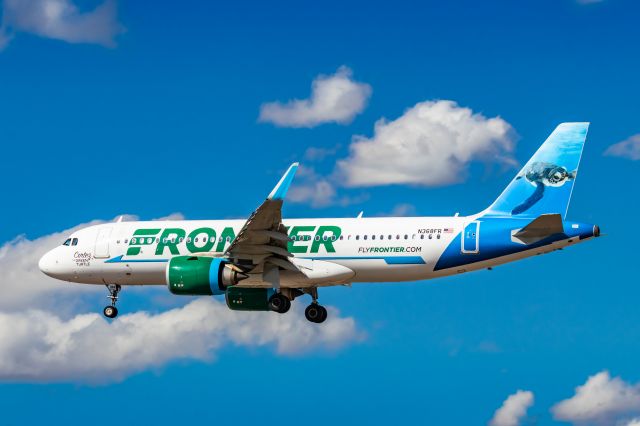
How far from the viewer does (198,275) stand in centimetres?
4188

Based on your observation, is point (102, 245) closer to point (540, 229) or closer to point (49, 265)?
point (49, 265)

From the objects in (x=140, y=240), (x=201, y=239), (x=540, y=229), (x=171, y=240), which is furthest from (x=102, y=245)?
(x=540, y=229)

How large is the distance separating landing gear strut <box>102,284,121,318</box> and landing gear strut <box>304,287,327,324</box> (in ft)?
28.4

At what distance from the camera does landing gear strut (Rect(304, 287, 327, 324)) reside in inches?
1823

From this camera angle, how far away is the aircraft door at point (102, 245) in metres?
47.1

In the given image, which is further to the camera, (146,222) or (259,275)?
(146,222)

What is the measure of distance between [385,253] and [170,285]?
8.63 metres

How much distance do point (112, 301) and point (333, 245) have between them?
1114cm

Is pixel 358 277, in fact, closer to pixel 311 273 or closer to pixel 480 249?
pixel 311 273

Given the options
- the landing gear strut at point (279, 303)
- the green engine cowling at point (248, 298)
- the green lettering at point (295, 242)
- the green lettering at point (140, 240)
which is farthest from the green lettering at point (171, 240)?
the green lettering at point (295, 242)

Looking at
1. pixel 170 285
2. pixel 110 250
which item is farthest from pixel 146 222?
pixel 170 285

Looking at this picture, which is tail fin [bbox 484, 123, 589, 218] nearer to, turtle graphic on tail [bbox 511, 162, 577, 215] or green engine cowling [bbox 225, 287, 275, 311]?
turtle graphic on tail [bbox 511, 162, 577, 215]

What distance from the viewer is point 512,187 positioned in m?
43.7

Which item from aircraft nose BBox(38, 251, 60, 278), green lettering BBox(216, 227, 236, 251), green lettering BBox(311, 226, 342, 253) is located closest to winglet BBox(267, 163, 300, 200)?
green lettering BBox(311, 226, 342, 253)
